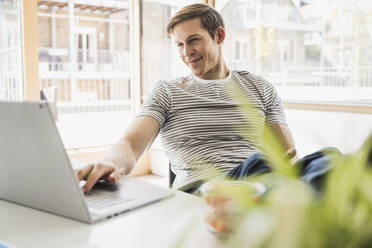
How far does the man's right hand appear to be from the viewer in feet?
3.11

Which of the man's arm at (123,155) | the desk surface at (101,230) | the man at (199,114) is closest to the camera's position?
the desk surface at (101,230)

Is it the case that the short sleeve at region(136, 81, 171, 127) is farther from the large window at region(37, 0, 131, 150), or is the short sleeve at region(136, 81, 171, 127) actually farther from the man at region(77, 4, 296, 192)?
the large window at region(37, 0, 131, 150)

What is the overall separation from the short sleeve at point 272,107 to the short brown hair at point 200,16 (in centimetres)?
36

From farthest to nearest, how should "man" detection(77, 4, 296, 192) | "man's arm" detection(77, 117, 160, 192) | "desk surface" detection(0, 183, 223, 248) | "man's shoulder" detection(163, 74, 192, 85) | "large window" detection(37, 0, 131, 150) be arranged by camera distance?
"large window" detection(37, 0, 131, 150) < "man's shoulder" detection(163, 74, 192, 85) < "man" detection(77, 4, 296, 192) < "man's arm" detection(77, 117, 160, 192) < "desk surface" detection(0, 183, 223, 248)

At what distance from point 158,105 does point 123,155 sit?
1.17 feet

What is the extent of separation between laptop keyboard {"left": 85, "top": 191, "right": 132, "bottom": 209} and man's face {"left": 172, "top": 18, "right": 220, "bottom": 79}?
96 cm

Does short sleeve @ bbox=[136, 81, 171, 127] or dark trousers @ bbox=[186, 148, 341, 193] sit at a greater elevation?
short sleeve @ bbox=[136, 81, 171, 127]

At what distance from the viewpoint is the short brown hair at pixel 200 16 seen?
1.73 metres

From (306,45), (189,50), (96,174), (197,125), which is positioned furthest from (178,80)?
(306,45)

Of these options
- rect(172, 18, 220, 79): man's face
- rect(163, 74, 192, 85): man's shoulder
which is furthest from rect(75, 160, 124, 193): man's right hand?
A: rect(172, 18, 220, 79): man's face

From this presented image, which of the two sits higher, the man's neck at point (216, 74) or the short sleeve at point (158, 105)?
the man's neck at point (216, 74)

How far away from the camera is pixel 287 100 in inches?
116

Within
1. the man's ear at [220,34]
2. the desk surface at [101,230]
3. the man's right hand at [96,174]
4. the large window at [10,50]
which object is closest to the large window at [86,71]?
the large window at [10,50]

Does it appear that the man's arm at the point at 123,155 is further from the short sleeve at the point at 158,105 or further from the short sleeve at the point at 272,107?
the short sleeve at the point at 272,107
